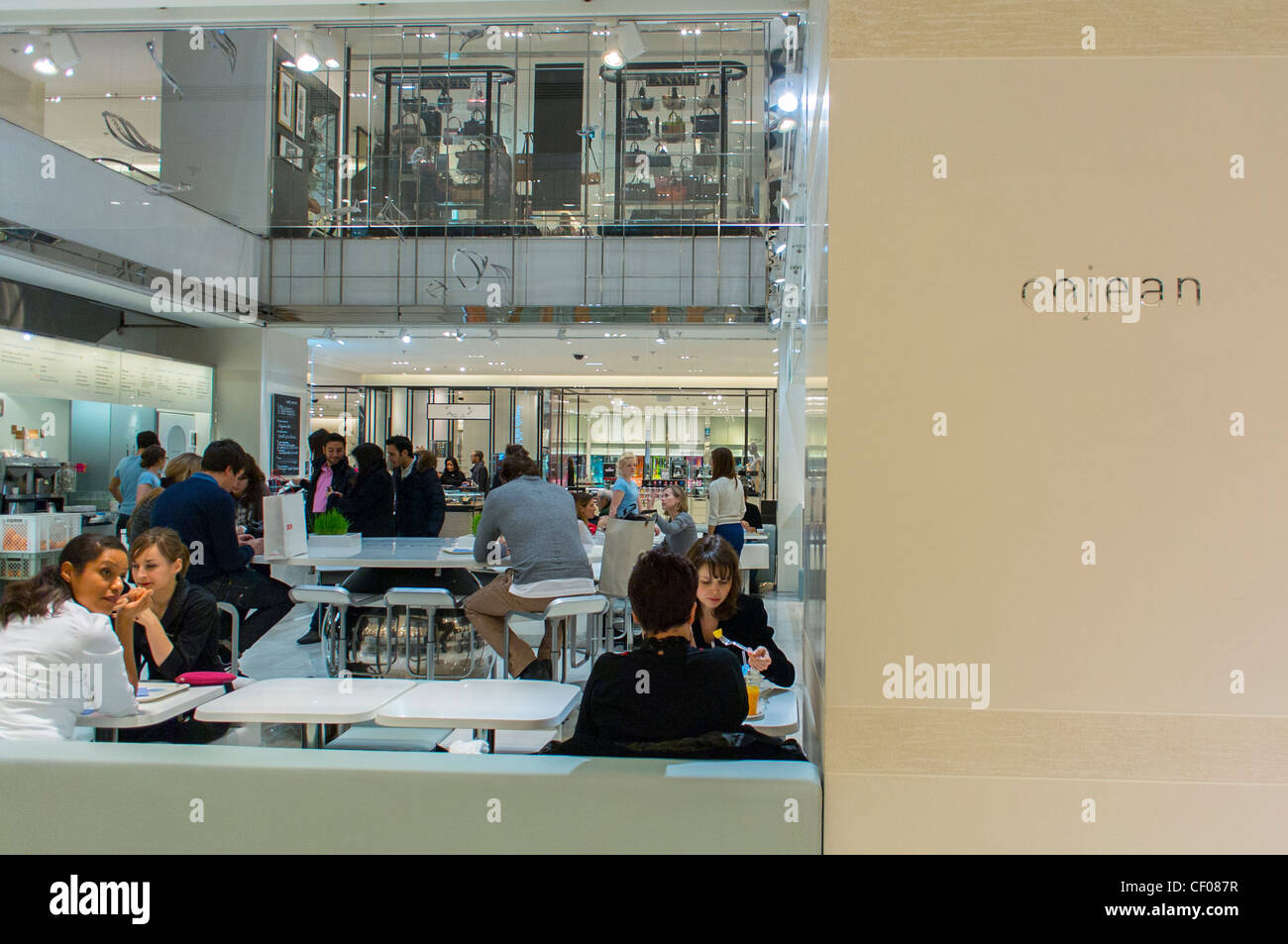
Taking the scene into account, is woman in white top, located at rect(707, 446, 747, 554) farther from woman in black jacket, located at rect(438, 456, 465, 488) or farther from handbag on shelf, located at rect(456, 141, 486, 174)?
woman in black jacket, located at rect(438, 456, 465, 488)

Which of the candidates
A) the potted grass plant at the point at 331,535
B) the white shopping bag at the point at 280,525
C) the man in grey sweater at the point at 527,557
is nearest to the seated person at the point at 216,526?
the white shopping bag at the point at 280,525

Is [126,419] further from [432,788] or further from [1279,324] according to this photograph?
[1279,324]

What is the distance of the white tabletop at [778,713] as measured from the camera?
2.53 metres

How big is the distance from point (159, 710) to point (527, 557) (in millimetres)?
2437

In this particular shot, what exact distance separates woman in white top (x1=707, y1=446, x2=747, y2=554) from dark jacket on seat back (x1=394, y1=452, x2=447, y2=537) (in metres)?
2.37

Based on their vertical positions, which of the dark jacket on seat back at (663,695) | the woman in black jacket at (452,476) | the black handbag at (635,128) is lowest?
the dark jacket on seat back at (663,695)

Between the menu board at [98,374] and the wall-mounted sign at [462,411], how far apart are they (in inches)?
193

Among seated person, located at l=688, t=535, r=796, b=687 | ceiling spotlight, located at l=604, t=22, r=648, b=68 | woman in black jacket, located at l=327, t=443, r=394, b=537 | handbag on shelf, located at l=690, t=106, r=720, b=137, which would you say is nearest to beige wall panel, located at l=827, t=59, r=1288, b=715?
seated person, located at l=688, t=535, r=796, b=687

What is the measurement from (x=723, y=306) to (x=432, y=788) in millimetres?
8249

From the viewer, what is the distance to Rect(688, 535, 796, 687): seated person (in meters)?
3.16

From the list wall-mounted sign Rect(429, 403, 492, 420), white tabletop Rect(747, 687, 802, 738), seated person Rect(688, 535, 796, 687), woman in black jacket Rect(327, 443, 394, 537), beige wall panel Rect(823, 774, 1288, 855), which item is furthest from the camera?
wall-mounted sign Rect(429, 403, 492, 420)

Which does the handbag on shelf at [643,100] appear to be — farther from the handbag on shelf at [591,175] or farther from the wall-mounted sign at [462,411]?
the wall-mounted sign at [462,411]
